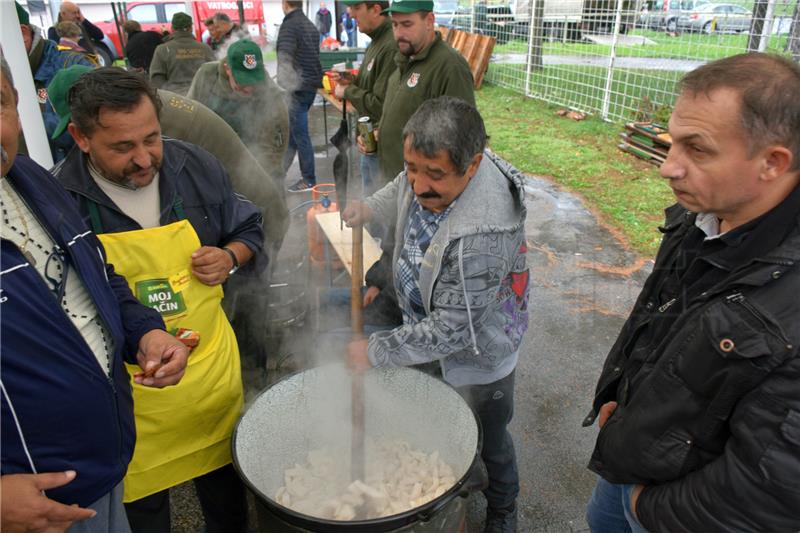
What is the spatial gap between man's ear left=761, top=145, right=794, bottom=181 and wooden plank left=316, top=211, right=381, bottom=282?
246 centimetres

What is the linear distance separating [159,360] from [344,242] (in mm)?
2200

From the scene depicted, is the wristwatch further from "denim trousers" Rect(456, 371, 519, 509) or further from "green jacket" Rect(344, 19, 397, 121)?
"green jacket" Rect(344, 19, 397, 121)

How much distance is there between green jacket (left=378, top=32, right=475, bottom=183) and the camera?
369 cm

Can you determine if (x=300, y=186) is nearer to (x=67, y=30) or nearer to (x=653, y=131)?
(x=67, y=30)

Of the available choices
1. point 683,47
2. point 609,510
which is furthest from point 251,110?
point 683,47

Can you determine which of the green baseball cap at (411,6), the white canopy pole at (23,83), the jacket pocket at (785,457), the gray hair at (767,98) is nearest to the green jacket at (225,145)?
the white canopy pole at (23,83)

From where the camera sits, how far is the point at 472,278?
5.77 ft

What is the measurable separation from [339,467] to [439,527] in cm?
67

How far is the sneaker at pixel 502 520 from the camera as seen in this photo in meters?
2.41

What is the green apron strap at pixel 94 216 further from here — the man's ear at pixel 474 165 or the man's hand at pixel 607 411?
the man's hand at pixel 607 411

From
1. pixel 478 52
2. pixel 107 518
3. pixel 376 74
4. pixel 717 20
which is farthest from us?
pixel 478 52

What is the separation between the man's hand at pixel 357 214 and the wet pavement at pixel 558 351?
101cm

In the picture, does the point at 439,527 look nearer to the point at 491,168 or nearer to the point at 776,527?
the point at 776,527

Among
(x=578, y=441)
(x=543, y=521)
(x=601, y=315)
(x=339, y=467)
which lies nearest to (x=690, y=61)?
(x=601, y=315)
